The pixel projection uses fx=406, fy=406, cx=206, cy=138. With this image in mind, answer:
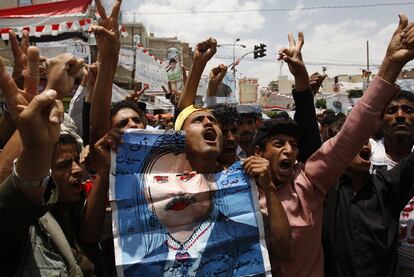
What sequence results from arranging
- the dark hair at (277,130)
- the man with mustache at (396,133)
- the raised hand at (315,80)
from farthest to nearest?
the raised hand at (315,80) → the man with mustache at (396,133) → the dark hair at (277,130)

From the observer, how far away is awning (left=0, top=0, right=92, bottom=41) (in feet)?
28.2

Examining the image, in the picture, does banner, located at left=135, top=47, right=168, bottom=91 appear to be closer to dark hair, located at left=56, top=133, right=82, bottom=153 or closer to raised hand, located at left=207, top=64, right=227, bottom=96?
raised hand, located at left=207, top=64, right=227, bottom=96

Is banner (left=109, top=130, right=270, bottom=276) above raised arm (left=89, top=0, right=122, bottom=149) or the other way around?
the other way around

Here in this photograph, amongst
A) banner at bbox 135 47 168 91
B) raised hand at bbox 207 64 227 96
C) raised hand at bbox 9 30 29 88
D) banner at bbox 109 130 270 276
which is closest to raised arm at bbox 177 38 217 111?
raised hand at bbox 207 64 227 96

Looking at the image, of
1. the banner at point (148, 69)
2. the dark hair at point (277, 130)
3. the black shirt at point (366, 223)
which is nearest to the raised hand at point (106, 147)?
the dark hair at point (277, 130)

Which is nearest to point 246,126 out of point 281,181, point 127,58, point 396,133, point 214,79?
point 214,79

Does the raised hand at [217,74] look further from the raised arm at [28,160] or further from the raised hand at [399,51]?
the raised arm at [28,160]

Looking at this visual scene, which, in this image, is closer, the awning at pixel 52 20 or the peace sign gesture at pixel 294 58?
the peace sign gesture at pixel 294 58

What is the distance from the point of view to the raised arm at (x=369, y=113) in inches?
81.0

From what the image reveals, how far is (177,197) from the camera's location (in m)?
1.97

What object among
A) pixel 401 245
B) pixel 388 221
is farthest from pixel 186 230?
pixel 401 245

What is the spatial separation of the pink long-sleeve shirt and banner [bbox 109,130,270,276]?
9.0 inches

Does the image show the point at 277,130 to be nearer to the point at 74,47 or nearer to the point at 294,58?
the point at 294,58

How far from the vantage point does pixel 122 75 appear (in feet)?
99.1
